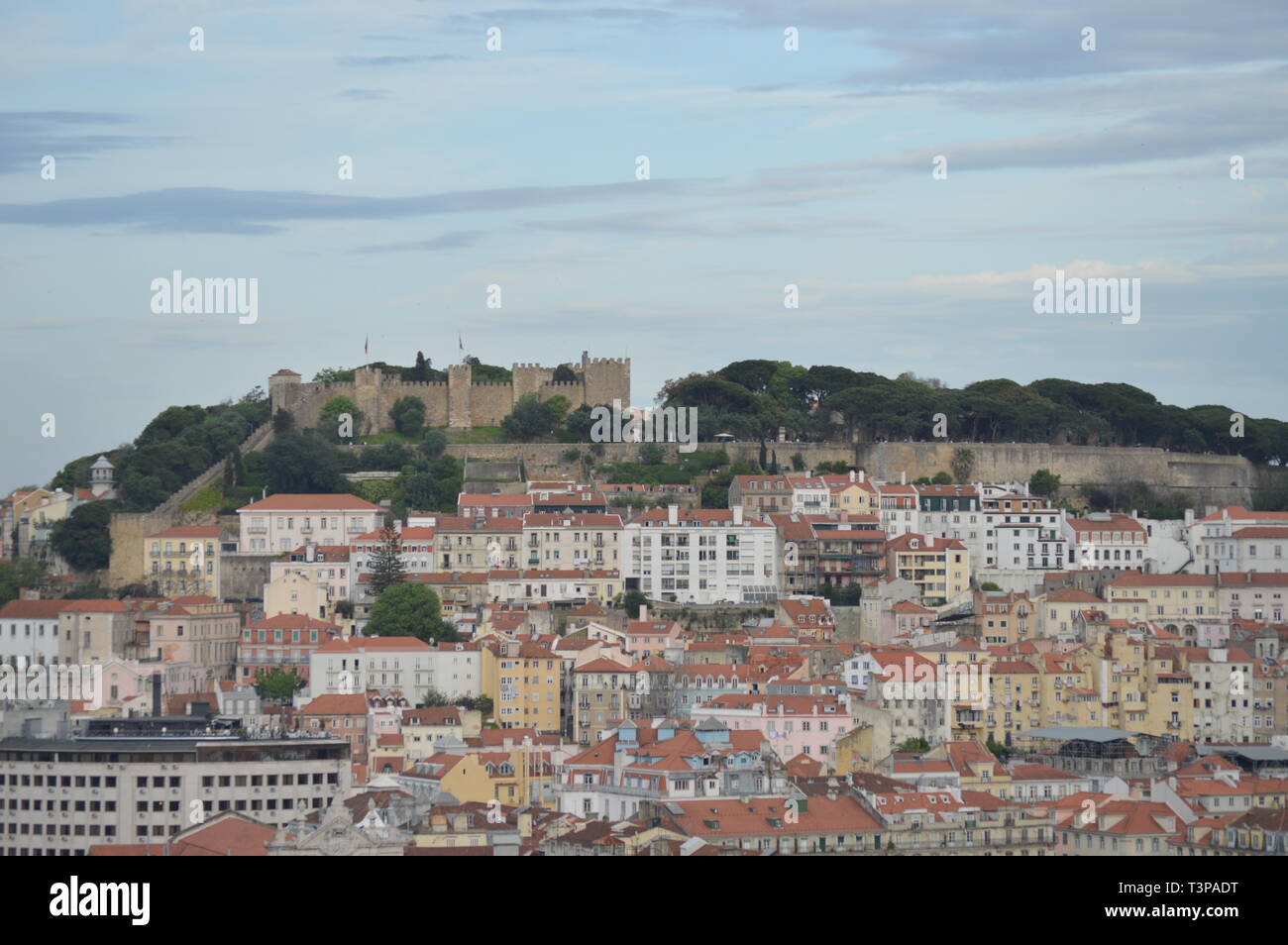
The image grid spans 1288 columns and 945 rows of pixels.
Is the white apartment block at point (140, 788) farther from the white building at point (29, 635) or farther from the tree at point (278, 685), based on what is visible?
the white building at point (29, 635)

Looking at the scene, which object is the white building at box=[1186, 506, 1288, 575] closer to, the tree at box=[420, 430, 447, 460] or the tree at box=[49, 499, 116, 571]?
the tree at box=[420, 430, 447, 460]

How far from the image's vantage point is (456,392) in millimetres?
75312

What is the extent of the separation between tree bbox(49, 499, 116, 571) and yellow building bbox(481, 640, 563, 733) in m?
18.6

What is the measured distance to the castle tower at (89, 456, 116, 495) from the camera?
2788 inches

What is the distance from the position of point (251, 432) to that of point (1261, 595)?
31439 mm

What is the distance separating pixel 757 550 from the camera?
199 feet

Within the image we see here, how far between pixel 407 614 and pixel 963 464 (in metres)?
22.8

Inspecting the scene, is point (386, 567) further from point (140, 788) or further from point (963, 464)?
point (963, 464)

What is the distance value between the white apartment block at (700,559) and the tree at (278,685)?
1123 cm

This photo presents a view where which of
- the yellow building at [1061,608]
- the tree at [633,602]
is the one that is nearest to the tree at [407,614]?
the tree at [633,602]

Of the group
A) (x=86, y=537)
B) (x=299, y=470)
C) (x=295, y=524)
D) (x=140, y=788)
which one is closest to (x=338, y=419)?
(x=299, y=470)

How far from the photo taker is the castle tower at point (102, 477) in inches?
2788

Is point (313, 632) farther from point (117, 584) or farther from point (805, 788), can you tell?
point (805, 788)

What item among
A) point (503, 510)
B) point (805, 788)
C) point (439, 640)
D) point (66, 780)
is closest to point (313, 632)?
point (439, 640)
